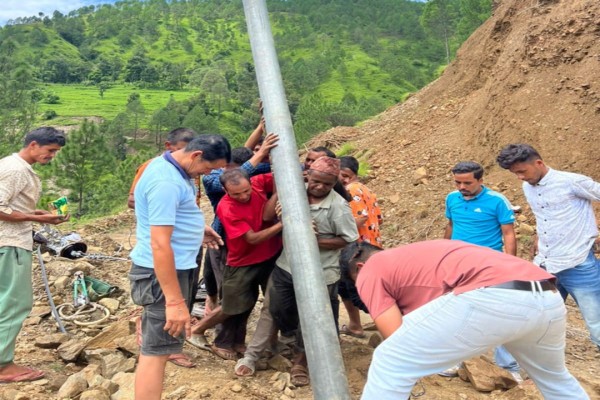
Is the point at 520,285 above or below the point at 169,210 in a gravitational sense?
below

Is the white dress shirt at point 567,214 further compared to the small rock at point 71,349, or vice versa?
the small rock at point 71,349

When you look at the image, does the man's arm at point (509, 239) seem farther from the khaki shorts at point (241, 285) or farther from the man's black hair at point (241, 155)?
the man's black hair at point (241, 155)

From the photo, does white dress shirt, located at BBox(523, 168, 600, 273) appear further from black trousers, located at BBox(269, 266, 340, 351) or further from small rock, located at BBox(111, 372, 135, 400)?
small rock, located at BBox(111, 372, 135, 400)

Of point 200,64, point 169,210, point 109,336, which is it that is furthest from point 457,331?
point 200,64

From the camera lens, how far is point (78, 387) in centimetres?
353

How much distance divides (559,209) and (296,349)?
2157 millimetres

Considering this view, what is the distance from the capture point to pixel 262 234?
3.71 m

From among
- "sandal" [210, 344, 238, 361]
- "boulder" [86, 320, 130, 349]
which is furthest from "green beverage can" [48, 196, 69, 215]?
"sandal" [210, 344, 238, 361]

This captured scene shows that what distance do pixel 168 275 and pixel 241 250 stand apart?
1.16m

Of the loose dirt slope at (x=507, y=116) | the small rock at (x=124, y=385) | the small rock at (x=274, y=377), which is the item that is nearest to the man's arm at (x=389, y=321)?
the small rock at (x=274, y=377)

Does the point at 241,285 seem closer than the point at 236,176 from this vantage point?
No

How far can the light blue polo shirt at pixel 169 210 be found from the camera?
9.45ft

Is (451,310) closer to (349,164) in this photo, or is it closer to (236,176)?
(236,176)

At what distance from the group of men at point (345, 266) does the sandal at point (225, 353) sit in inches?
0.6
